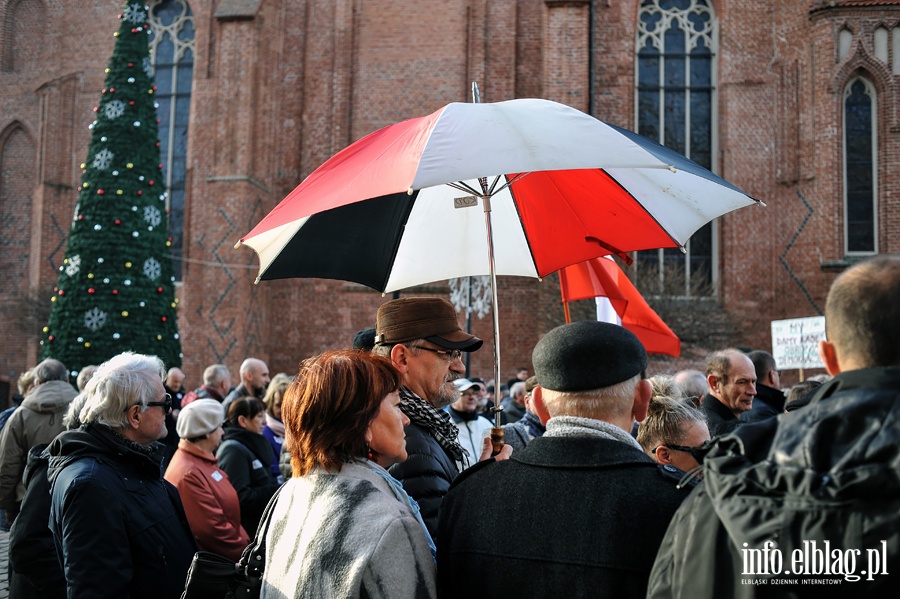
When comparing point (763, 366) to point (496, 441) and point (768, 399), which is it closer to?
point (768, 399)

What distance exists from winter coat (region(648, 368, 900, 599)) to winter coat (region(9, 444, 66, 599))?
10.8ft

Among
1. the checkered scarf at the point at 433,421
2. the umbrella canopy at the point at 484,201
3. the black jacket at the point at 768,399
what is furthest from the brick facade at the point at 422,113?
the checkered scarf at the point at 433,421

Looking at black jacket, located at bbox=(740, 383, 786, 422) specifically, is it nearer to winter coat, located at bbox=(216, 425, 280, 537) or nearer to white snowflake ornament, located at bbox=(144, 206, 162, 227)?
winter coat, located at bbox=(216, 425, 280, 537)

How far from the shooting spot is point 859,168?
20562 millimetres

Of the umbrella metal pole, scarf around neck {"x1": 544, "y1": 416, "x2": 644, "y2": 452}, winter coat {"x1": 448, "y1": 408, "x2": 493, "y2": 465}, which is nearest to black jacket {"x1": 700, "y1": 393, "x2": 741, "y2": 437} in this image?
winter coat {"x1": 448, "y1": 408, "x2": 493, "y2": 465}

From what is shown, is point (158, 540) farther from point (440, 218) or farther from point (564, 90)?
point (564, 90)

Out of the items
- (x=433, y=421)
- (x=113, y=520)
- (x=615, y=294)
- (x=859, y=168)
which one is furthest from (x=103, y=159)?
(x=859, y=168)

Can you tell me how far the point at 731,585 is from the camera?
5.48 ft

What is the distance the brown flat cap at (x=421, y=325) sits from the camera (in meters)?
3.34

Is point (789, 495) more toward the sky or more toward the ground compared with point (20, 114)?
more toward the ground

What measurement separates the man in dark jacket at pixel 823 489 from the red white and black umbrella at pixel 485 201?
1.43 m

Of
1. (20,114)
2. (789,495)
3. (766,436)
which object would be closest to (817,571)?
(789,495)

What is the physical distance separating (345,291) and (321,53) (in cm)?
592

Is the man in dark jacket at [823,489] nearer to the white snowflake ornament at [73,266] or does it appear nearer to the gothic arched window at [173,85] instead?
the white snowflake ornament at [73,266]
